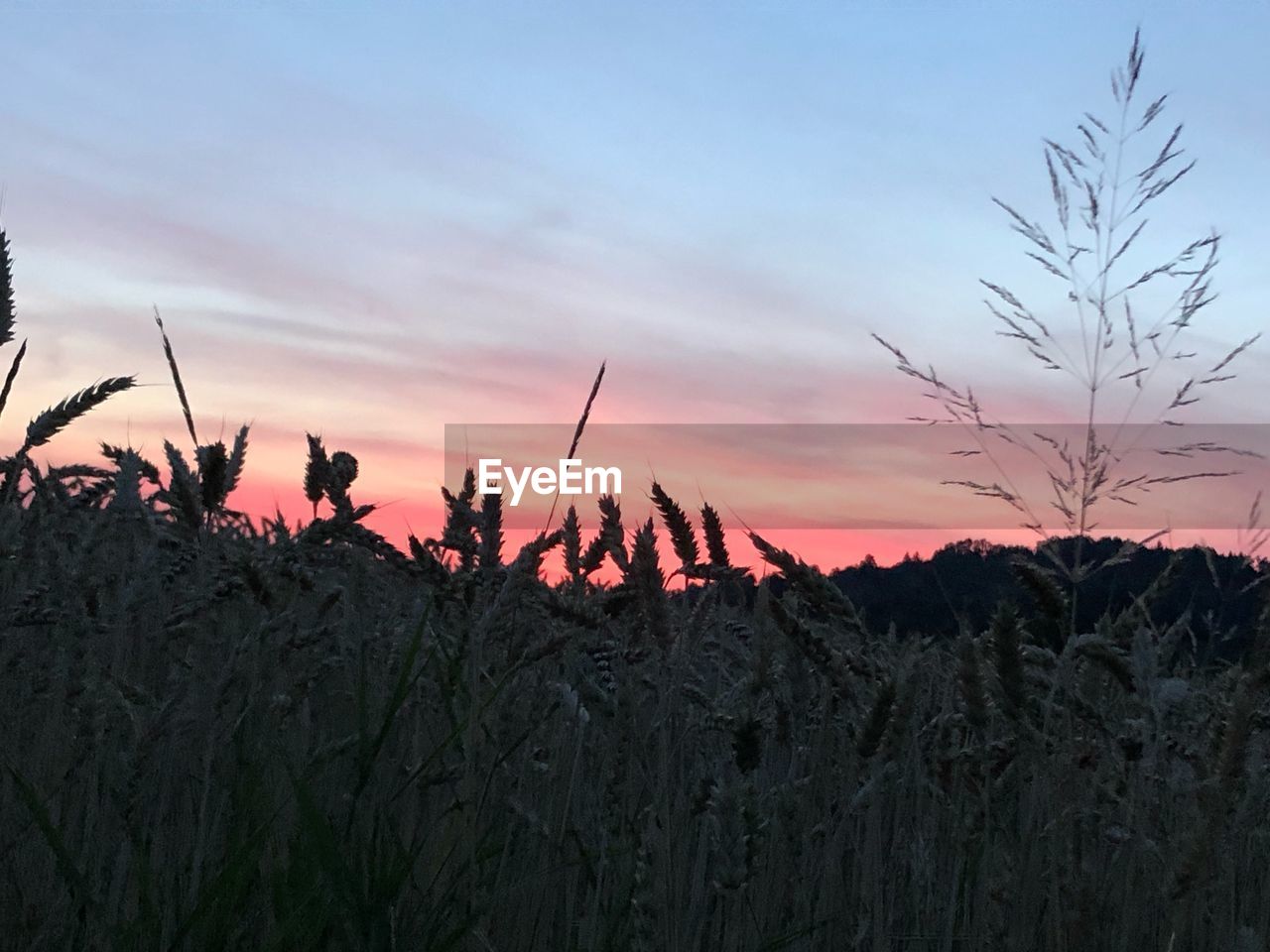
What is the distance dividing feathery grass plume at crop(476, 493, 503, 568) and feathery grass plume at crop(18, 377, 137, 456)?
1293mm

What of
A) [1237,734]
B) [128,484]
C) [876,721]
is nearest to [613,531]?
[876,721]

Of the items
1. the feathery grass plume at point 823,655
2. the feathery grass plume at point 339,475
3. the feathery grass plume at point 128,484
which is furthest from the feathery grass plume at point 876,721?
the feathery grass plume at point 128,484

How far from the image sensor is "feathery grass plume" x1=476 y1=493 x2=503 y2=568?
172cm

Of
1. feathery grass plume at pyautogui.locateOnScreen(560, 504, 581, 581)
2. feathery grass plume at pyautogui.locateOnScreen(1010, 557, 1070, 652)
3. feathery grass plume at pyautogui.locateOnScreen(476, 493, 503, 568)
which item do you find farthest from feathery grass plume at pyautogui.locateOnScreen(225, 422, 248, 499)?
feathery grass plume at pyautogui.locateOnScreen(1010, 557, 1070, 652)

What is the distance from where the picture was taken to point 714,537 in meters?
2.31

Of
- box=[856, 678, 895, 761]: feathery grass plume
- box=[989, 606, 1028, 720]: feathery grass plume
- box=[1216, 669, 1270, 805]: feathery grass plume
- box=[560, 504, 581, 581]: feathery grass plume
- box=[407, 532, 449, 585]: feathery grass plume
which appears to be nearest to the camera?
box=[1216, 669, 1270, 805]: feathery grass plume

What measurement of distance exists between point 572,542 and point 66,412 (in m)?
1.16

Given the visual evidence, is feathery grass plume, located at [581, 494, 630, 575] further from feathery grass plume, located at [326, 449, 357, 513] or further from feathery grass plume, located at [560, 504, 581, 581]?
feathery grass plume, located at [326, 449, 357, 513]

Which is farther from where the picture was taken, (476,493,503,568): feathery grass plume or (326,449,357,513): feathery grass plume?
(326,449,357,513): feathery grass plume

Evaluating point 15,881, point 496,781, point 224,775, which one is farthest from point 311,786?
point 15,881

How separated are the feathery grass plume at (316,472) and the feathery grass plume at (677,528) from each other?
1.10m

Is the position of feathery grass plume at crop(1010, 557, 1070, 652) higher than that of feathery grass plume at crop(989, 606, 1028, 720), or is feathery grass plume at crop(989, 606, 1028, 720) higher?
A: feathery grass plume at crop(1010, 557, 1070, 652)

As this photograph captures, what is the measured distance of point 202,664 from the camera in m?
2.70

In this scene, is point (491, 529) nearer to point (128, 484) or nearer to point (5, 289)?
point (5, 289)
